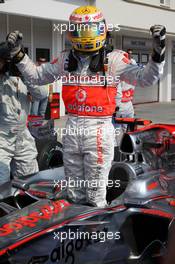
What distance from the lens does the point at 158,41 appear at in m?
2.86

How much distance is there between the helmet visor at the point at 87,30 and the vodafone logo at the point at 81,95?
1.23 ft

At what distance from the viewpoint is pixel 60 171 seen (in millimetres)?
3715

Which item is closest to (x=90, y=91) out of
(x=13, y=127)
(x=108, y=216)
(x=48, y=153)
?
(x=108, y=216)

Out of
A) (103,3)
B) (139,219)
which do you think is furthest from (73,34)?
(103,3)

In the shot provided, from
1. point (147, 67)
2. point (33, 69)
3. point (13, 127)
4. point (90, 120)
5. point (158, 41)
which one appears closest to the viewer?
point (158, 41)

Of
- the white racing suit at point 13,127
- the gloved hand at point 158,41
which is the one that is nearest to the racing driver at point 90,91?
the gloved hand at point 158,41

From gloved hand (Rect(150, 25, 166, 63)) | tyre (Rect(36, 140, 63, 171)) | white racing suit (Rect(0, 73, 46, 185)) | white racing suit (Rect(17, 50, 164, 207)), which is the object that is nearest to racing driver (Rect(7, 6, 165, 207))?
white racing suit (Rect(17, 50, 164, 207))

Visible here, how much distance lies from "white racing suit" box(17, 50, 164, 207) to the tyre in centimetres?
168

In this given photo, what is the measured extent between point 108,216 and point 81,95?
2.78ft

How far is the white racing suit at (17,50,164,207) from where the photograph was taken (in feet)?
10.3

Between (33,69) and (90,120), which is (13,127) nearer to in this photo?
(33,69)

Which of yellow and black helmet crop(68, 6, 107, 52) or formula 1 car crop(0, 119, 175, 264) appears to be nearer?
formula 1 car crop(0, 119, 175, 264)

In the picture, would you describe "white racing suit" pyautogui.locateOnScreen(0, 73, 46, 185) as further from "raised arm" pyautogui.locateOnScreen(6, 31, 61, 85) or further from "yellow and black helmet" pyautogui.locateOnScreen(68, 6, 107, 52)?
"yellow and black helmet" pyautogui.locateOnScreen(68, 6, 107, 52)

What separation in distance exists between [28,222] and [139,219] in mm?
839
